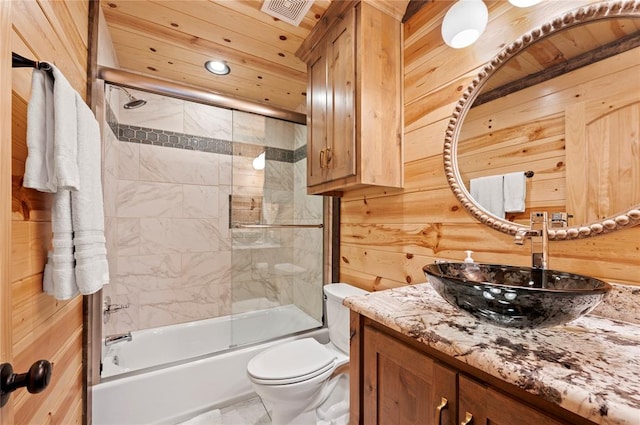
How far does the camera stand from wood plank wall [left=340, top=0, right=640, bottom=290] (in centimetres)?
83

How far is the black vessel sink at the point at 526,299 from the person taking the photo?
0.53m

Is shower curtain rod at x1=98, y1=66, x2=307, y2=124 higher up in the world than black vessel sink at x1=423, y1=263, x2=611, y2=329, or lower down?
higher up

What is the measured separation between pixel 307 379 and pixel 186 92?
1.81m

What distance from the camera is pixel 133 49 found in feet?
5.71

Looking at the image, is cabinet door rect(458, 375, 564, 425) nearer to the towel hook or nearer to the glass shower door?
the towel hook

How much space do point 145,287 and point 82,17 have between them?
5.84 feet

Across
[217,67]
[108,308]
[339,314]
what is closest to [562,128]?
[339,314]

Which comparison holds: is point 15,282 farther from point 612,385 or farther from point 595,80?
point 595,80

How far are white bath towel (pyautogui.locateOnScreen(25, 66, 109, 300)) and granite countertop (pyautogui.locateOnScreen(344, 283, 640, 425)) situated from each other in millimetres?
898

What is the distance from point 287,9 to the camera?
4.68 ft

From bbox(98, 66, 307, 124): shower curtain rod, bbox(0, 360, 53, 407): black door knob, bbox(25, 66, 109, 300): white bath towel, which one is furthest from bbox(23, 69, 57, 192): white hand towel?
bbox(98, 66, 307, 124): shower curtain rod

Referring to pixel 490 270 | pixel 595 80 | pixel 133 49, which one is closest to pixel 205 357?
pixel 490 270

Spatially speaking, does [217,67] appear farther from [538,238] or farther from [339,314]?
[538,238]

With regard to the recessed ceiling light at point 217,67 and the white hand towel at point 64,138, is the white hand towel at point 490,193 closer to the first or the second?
the white hand towel at point 64,138
